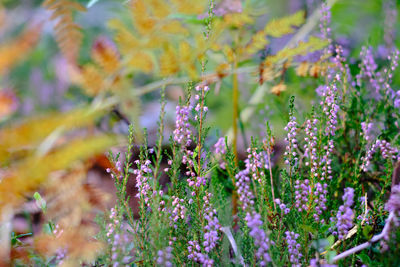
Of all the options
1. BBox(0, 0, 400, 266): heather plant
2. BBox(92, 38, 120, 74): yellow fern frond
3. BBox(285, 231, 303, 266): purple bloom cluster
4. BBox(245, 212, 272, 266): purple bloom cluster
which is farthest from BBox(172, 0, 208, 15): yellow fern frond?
BBox(285, 231, 303, 266): purple bloom cluster

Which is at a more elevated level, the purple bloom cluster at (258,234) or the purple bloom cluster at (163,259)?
the purple bloom cluster at (258,234)

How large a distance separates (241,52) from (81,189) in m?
0.70

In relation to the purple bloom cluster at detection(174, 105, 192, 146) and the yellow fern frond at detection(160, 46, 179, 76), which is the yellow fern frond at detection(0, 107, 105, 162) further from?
the purple bloom cluster at detection(174, 105, 192, 146)

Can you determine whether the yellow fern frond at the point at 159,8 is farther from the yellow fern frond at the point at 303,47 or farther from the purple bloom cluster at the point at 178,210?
the yellow fern frond at the point at 303,47

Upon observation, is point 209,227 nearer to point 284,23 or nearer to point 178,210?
point 178,210

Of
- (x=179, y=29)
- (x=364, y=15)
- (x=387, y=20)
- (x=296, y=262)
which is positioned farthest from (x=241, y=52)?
(x=364, y=15)

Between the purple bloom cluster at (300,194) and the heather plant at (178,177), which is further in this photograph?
the purple bloom cluster at (300,194)

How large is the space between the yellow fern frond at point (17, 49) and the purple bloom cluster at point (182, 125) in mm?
344

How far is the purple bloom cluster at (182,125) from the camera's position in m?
0.83

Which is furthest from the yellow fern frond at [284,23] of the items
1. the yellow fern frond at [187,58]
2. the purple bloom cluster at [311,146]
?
the yellow fern frond at [187,58]

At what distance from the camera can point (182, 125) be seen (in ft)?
2.76

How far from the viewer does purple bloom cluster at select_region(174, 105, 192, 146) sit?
0.83m

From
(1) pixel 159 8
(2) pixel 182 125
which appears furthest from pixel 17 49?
(2) pixel 182 125

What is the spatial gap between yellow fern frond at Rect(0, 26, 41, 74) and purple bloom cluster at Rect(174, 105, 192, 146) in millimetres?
344
